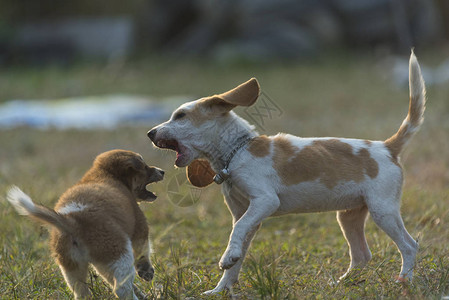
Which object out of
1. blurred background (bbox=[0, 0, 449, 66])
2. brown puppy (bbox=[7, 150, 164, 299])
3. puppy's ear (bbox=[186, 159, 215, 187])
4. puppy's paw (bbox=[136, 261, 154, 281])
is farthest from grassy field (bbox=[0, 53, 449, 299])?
blurred background (bbox=[0, 0, 449, 66])

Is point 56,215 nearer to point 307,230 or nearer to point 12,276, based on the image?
point 12,276

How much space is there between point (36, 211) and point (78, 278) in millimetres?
513

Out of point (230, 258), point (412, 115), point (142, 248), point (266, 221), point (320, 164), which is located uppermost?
point (412, 115)

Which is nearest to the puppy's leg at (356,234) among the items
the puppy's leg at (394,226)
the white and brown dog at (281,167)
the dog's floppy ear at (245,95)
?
the white and brown dog at (281,167)

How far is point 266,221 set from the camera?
639 centimetres

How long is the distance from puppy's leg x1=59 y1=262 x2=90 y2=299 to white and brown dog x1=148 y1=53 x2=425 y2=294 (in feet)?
2.60

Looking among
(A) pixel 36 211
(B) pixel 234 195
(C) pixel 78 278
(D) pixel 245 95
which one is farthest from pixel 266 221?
(A) pixel 36 211

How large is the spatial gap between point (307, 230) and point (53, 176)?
3443 mm

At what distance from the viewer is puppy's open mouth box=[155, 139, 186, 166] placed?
439 centimetres

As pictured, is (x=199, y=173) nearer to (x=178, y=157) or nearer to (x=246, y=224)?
(x=178, y=157)

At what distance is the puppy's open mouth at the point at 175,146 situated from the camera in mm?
4391

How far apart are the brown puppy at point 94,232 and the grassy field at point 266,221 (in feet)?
0.49

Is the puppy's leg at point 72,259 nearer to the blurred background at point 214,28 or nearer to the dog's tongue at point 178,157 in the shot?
the dog's tongue at point 178,157

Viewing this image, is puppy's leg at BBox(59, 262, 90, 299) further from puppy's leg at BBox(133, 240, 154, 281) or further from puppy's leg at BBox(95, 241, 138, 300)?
puppy's leg at BBox(133, 240, 154, 281)
